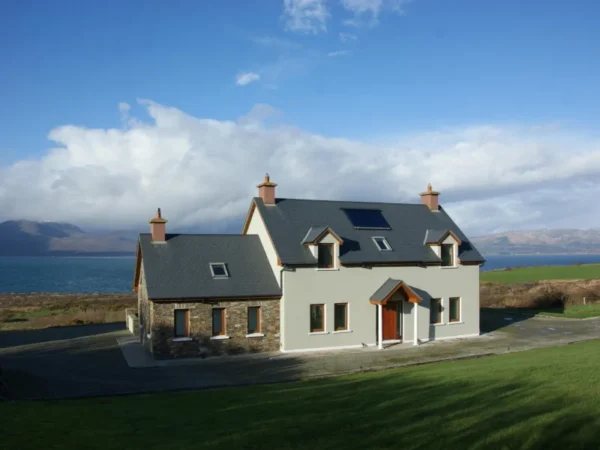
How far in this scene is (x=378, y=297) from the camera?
85.8 ft

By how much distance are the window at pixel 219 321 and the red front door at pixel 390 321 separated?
8325mm

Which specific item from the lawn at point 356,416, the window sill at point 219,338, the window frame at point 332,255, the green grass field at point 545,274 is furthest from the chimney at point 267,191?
the green grass field at point 545,274

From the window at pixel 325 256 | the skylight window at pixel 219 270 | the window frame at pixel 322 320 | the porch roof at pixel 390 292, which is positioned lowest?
the window frame at pixel 322 320

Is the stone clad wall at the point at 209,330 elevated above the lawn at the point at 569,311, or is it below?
above

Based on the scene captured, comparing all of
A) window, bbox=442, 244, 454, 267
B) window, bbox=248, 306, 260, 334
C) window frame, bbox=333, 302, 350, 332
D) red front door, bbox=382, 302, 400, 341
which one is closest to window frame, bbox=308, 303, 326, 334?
window frame, bbox=333, 302, 350, 332

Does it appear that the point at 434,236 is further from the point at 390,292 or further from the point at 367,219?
the point at 390,292

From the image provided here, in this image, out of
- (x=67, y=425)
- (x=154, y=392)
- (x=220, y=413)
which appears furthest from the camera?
(x=154, y=392)

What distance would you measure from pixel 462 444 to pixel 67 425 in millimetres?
7643

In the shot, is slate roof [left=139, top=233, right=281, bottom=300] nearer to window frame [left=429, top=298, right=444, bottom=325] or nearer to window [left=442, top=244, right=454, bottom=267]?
window frame [left=429, top=298, right=444, bottom=325]

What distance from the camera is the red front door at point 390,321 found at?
2692cm

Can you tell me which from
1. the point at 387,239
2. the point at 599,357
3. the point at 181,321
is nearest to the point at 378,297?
the point at 387,239


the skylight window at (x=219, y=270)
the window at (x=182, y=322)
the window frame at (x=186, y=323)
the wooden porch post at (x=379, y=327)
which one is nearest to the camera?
the window frame at (x=186, y=323)

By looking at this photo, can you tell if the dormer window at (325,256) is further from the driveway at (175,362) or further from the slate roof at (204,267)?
the driveway at (175,362)

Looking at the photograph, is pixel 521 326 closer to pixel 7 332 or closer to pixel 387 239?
pixel 387 239
